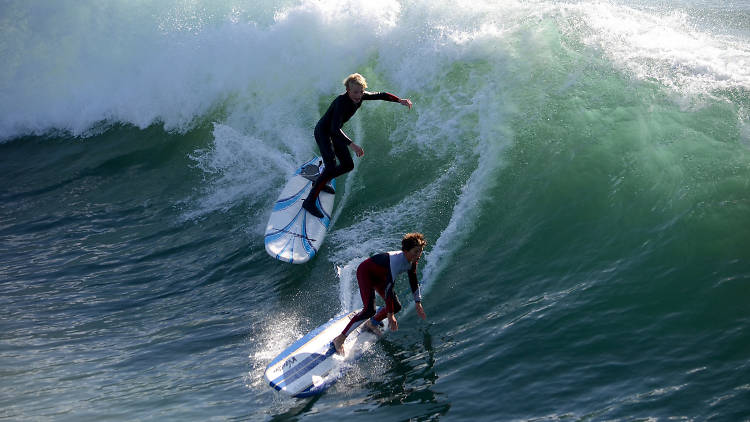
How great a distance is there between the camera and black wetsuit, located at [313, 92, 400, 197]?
25.4 ft

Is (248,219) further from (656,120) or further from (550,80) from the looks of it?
(656,120)

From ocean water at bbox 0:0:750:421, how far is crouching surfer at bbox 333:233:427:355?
1.17 ft

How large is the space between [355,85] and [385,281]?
2385 millimetres

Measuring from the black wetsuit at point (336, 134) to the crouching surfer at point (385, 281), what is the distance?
2137 millimetres

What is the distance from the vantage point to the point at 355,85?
23.7 ft

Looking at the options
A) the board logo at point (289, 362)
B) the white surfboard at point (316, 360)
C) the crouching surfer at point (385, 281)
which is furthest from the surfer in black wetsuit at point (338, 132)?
the board logo at point (289, 362)

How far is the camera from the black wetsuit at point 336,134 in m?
7.73

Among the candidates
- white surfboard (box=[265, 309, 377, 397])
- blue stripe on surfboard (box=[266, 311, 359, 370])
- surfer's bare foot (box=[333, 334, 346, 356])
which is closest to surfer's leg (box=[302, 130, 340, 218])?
blue stripe on surfboard (box=[266, 311, 359, 370])

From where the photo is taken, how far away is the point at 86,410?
5.59 metres

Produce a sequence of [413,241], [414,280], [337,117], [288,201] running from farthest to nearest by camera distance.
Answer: [288,201] → [337,117] → [414,280] → [413,241]

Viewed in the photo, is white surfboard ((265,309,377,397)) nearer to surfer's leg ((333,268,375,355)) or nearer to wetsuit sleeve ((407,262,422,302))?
surfer's leg ((333,268,375,355))

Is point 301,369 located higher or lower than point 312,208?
lower

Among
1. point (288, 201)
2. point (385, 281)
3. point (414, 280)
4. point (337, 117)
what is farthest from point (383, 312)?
point (288, 201)

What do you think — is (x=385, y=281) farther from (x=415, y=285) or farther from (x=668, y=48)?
(x=668, y=48)
